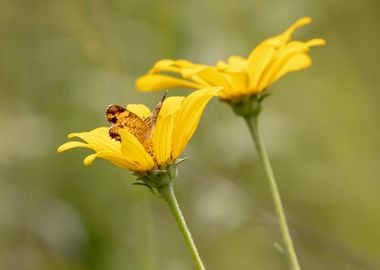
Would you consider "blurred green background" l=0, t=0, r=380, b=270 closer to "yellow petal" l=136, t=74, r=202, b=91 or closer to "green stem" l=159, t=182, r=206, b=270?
"yellow petal" l=136, t=74, r=202, b=91

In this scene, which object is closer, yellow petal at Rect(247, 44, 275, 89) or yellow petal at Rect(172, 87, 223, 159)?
yellow petal at Rect(172, 87, 223, 159)

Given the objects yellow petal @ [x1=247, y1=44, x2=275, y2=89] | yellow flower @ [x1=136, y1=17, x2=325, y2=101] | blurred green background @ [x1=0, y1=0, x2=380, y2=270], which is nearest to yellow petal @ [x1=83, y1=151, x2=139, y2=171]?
yellow flower @ [x1=136, y1=17, x2=325, y2=101]

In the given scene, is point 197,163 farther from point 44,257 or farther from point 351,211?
point 351,211

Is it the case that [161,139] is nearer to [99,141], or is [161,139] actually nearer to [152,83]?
[99,141]

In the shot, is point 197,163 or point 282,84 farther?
point 282,84

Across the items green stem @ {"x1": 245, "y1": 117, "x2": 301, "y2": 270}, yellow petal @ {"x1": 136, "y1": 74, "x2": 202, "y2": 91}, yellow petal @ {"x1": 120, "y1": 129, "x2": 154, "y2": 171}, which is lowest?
green stem @ {"x1": 245, "y1": 117, "x2": 301, "y2": 270}

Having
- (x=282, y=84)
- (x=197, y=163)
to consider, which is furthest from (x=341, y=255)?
(x=282, y=84)
